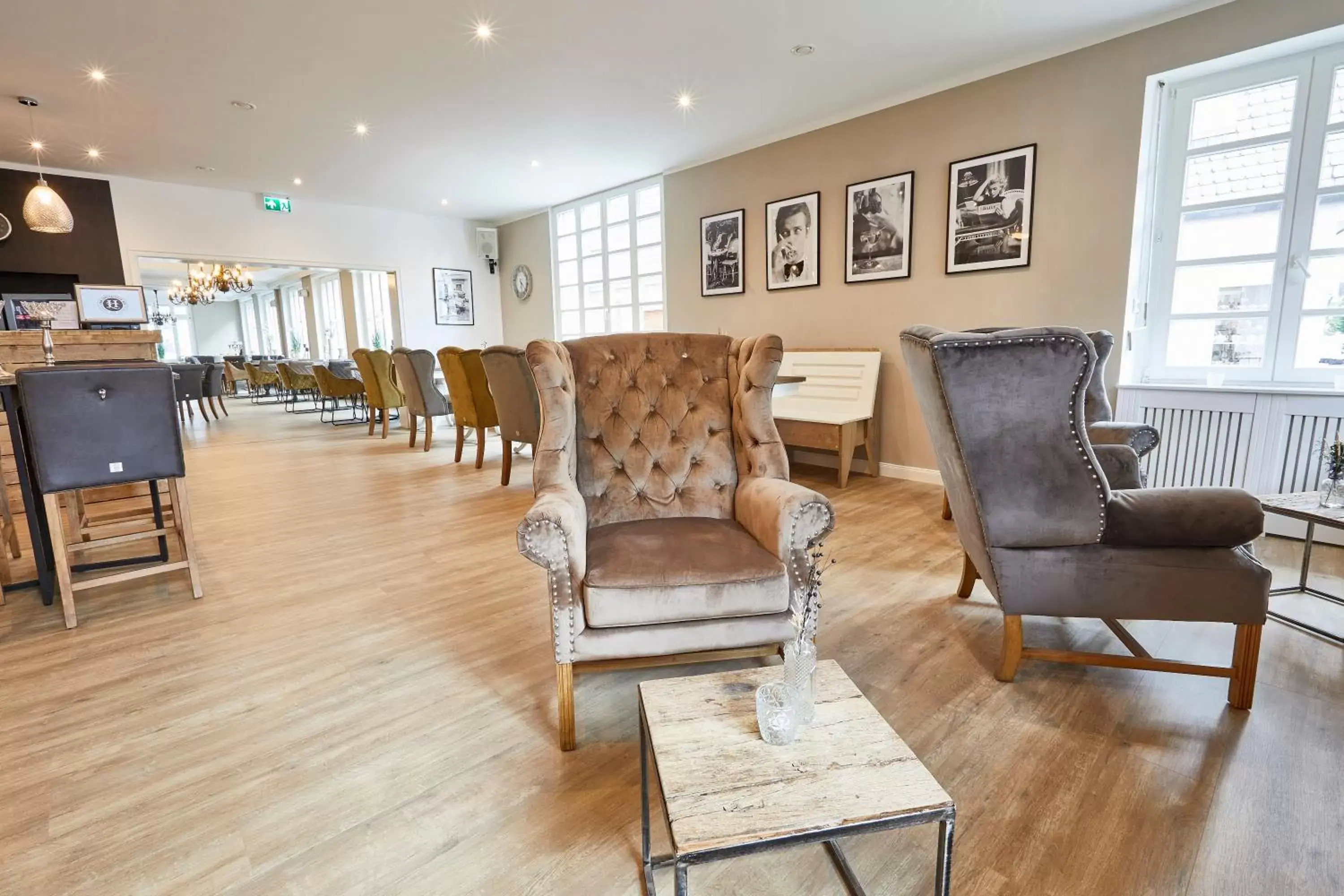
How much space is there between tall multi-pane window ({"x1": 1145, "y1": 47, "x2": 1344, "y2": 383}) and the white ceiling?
559 millimetres

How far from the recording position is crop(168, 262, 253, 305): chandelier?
10180 mm

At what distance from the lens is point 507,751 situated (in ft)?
5.13

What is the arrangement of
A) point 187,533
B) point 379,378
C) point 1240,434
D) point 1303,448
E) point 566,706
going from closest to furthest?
point 566,706 → point 187,533 → point 1303,448 → point 1240,434 → point 379,378

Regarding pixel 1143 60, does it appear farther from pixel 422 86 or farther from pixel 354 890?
pixel 354 890

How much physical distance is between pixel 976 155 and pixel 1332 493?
2.79m

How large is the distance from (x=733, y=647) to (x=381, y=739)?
37.7 inches

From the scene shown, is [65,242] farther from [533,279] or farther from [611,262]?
[611,262]

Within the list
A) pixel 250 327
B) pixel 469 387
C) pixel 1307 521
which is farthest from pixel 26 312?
pixel 250 327

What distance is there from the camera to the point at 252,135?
4957 mm

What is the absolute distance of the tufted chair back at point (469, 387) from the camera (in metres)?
4.82

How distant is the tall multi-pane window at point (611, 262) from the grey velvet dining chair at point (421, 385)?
79.0 inches

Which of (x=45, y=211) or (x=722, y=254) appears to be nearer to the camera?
(x=45, y=211)

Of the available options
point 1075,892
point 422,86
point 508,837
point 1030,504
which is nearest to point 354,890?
point 508,837

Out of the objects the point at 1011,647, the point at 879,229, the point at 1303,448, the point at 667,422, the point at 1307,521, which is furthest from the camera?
the point at 879,229
